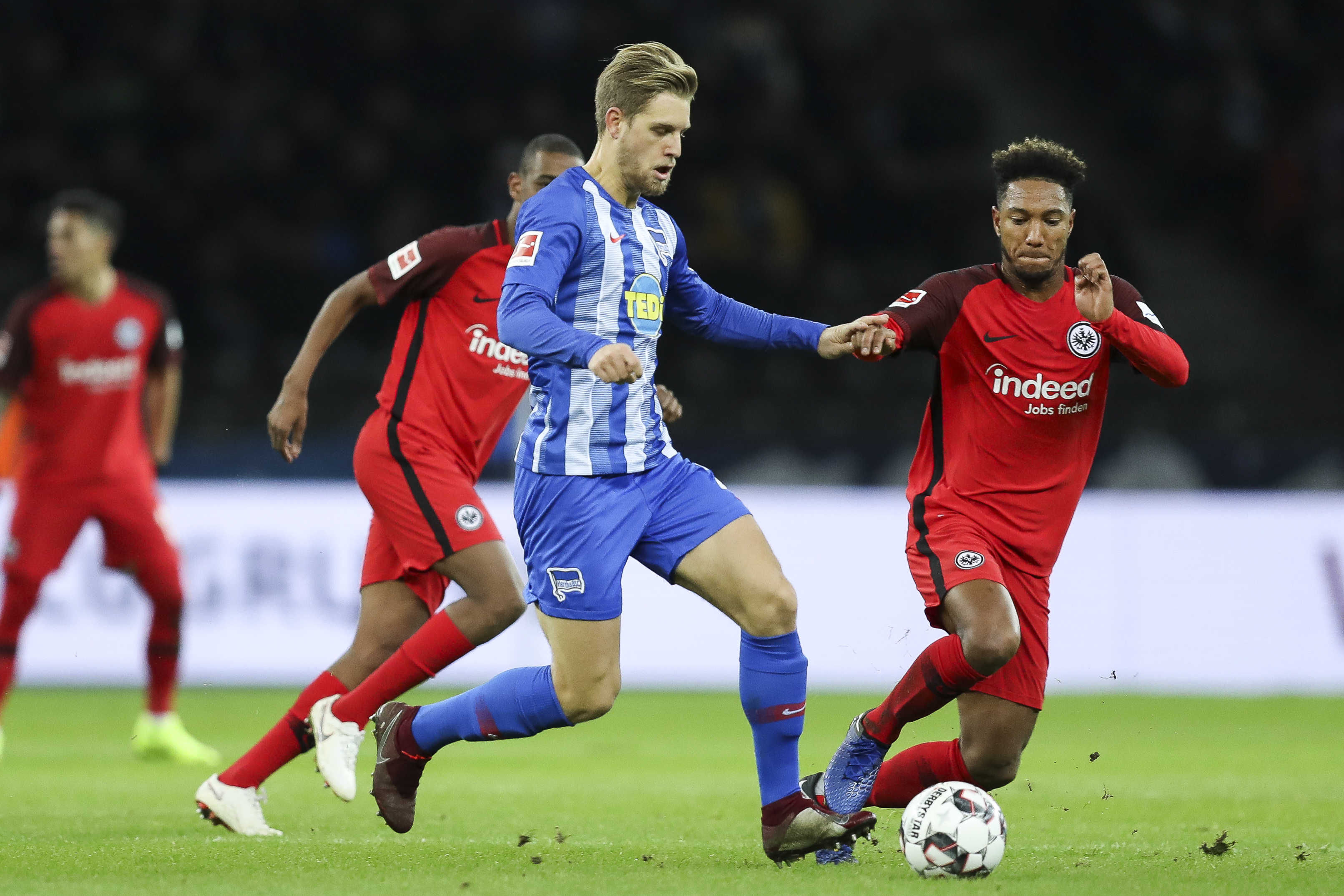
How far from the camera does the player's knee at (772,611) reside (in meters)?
4.38

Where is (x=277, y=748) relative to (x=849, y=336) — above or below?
below

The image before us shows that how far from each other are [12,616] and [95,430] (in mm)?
928

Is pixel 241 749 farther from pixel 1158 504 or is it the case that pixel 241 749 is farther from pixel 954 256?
pixel 954 256

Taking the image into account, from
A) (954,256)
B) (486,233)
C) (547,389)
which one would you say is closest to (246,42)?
(954,256)

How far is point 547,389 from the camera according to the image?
444 centimetres

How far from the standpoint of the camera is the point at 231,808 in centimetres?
514

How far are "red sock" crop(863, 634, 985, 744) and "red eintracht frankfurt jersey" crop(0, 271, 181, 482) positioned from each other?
4.44 metres

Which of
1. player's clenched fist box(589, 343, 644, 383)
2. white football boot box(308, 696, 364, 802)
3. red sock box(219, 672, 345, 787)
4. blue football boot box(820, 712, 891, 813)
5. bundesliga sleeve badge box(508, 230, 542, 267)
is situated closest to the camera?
player's clenched fist box(589, 343, 644, 383)

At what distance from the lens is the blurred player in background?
4367 millimetres

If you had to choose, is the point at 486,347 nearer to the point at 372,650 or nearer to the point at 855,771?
the point at 372,650

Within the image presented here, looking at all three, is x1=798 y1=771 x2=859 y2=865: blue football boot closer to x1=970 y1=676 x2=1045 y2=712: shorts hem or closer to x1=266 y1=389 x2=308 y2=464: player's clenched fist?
x1=970 y1=676 x2=1045 y2=712: shorts hem

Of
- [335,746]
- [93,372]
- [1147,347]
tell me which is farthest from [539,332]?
[93,372]

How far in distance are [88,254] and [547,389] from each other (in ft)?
14.1

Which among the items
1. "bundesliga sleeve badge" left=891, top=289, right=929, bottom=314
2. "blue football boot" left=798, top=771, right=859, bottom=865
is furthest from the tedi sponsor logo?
"blue football boot" left=798, top=771, right=859, bottom=865
